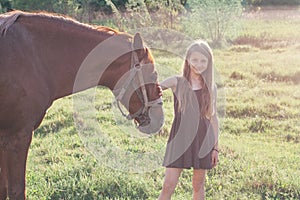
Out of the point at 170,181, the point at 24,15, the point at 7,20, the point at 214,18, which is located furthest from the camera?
the point at 214,18

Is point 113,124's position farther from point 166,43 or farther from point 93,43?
point 166,43

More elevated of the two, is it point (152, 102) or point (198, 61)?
point (198, 61)

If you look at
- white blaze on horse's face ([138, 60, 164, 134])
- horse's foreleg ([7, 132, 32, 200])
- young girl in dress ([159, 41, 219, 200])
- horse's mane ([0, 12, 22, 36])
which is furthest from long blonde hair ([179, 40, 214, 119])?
horse's mane ([0, 12, 22, 36])

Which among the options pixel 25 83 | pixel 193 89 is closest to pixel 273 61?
pixel 193 89

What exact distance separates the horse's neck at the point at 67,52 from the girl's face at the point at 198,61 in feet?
1.95

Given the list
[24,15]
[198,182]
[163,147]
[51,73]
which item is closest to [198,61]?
[198,182]

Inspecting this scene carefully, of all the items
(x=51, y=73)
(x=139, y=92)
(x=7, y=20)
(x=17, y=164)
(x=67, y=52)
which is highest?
(x=7, y=20)

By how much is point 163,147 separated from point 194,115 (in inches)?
74.6

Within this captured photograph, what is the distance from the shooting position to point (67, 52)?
12.2ft

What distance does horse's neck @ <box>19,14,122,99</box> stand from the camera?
12.0 ft

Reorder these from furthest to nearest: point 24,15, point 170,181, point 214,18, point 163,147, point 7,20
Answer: point 214,18
point 163,147
point 170,181
point 24,15
point 7,20

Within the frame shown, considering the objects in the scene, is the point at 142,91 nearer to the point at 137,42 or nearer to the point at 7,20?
the point at 137,42

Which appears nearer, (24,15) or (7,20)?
(7,20)

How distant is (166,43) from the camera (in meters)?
13.0
